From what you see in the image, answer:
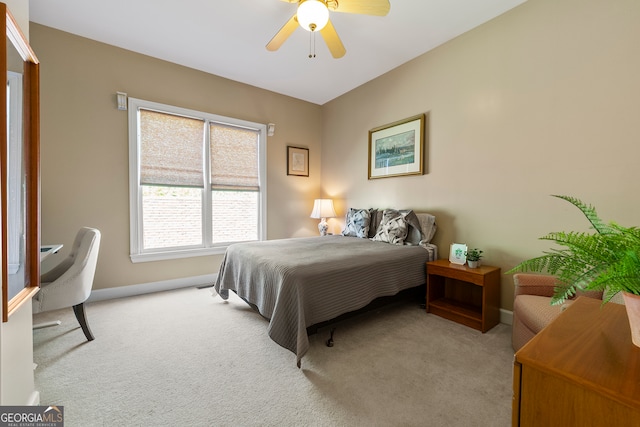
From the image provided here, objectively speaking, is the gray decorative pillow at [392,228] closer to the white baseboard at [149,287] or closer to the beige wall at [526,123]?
the beige wall at [526,123]

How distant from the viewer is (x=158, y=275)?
3.31 meters

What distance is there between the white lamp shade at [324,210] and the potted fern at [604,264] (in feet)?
11.5

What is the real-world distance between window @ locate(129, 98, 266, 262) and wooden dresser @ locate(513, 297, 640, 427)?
3.65 metres

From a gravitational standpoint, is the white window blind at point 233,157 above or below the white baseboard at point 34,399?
above

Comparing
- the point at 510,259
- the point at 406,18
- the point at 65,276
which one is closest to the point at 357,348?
the point at 510,259

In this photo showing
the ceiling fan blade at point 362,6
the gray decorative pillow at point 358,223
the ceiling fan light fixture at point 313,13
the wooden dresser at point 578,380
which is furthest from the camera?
the gray decorative pillow at point 358,223

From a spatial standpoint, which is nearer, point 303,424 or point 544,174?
point 303,424

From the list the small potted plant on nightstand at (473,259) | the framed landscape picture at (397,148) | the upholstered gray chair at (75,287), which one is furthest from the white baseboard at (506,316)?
the upholstered gray chair at (75,287)

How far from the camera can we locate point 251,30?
2.71 m

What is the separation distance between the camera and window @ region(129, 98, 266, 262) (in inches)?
125

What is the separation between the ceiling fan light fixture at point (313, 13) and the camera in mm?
1756

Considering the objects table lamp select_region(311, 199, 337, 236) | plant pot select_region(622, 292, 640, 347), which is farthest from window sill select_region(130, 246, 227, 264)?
plant pot select_region(622, 292, 640, 347)

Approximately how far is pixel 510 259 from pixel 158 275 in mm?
3985

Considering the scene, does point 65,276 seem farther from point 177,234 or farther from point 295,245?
point 295,245
